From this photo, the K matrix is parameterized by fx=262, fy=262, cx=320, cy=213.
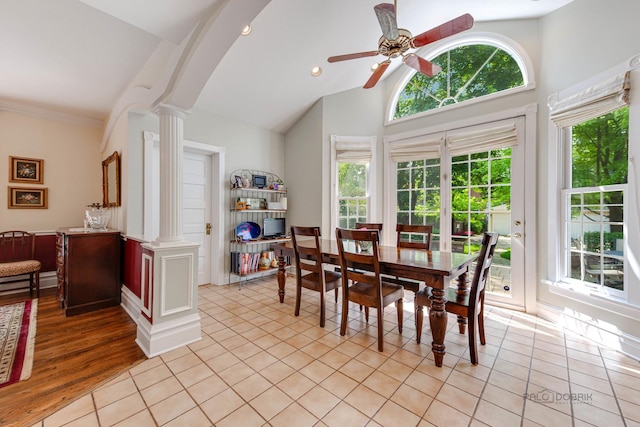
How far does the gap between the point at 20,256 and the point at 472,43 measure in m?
6.84

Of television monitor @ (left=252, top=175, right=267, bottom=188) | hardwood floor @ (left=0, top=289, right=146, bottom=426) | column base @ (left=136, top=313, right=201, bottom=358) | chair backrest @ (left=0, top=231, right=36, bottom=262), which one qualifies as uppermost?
television monitor @ (left=252, top=175, right=267, bottom=188)

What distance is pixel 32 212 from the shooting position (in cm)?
381

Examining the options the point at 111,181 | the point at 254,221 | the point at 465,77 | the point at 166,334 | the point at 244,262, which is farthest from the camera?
the point at 254,221

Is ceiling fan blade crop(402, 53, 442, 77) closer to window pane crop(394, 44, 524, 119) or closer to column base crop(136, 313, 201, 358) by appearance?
window pane crop(394, 44, 524, 119)

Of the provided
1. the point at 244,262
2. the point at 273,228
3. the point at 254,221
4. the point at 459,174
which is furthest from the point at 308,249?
the point at 459,174

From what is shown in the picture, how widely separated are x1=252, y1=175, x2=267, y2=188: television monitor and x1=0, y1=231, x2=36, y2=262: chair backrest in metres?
3.13

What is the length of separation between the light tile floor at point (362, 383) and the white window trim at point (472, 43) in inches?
107

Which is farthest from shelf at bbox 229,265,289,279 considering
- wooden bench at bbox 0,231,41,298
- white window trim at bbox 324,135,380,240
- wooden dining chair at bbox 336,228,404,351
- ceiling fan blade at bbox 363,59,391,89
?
ceiling fan blade at bbox 363,59,391,89

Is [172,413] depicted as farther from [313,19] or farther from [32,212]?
[32,212]

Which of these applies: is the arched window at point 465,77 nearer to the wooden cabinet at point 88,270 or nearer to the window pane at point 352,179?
the window pane at point 352,179

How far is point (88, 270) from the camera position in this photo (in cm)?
302

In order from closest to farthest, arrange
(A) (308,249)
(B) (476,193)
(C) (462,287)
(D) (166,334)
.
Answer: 1. (D) (166,334)
2. (C) (462,287)
3. (A) (308,249)
4. (B) (476,193)

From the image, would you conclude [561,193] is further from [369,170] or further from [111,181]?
[111,181]

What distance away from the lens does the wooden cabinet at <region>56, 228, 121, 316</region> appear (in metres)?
2.91
